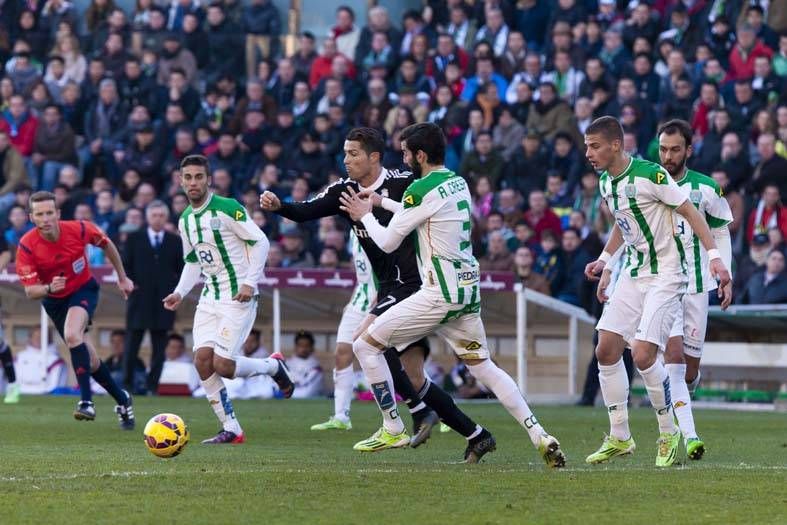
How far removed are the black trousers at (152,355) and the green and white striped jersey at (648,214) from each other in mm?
11948

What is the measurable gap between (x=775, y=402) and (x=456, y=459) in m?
9.43

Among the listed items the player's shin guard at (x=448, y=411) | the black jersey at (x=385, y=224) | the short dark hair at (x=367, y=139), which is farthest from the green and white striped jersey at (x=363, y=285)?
the player's shin guard at (x=448, y=411)

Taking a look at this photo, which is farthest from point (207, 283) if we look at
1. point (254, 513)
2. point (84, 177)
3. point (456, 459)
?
point (84, 177)

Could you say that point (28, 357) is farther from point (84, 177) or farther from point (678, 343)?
point (678, 343)

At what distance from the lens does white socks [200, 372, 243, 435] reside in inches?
510

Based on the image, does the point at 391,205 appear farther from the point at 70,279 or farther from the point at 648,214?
the point at 70,279

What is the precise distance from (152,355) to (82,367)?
7310 millimetres

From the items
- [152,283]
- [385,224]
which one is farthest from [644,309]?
[152,283]

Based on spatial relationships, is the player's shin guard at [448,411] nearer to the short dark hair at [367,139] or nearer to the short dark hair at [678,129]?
the short dark hair at [367,139]

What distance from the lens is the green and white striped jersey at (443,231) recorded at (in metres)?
10.1

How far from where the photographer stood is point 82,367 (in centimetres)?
1452

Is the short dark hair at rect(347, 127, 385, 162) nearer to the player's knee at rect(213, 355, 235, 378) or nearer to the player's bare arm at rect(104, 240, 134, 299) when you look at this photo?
the player's knee at rect(213, 355, 235, 378)

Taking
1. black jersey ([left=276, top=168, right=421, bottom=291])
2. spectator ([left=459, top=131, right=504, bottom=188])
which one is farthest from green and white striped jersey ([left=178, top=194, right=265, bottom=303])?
spectator ([left=459, top=131, right=504, bottom=188])

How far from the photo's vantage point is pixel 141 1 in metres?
29.0
